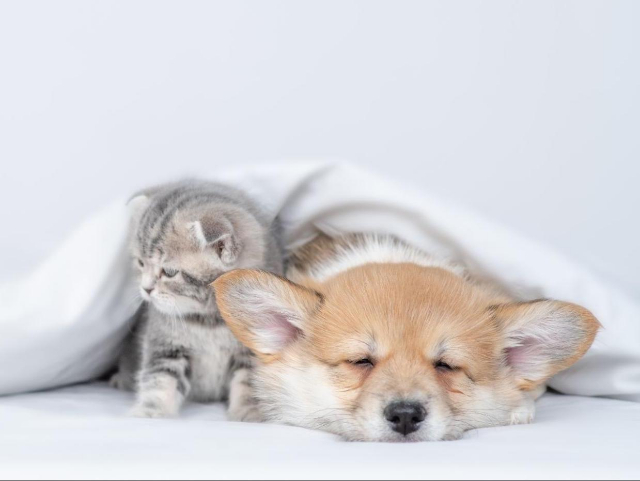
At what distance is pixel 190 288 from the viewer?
7.70ft

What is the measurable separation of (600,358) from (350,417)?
0.96 m

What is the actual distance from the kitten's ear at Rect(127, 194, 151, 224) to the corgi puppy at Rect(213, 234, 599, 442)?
583 mm

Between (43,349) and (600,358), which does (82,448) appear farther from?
(600,358)

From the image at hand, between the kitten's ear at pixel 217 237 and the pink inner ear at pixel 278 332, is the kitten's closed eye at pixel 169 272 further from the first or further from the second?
the pink inner ear at pixel 278 332

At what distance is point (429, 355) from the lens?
6.40 feet

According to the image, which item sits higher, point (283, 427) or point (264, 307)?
point (264, 307)

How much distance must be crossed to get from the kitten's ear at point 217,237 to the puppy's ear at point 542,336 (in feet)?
2.52

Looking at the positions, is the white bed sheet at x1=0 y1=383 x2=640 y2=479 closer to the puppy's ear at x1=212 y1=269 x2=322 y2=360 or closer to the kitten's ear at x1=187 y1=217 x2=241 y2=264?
the puppy's ear at x1=212 y1=269 x2=322 y2=360

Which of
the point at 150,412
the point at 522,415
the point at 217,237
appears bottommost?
the point at 150,412

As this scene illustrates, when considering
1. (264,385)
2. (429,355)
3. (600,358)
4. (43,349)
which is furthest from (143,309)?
(600,358)

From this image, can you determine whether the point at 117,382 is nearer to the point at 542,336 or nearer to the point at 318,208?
the point at 318,208

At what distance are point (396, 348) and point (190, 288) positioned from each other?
718 mm

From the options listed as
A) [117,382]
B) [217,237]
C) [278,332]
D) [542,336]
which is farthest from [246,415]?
[542,336]

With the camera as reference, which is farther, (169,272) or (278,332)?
(169,272)
